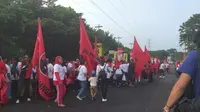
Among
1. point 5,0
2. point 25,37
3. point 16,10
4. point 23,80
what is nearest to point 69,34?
point 25,37

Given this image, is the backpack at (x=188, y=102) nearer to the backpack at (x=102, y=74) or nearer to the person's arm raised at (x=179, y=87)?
the person's arm raised at (x=179, y=87)

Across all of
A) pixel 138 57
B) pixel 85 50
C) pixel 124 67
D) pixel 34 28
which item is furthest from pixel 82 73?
pixel 34 28

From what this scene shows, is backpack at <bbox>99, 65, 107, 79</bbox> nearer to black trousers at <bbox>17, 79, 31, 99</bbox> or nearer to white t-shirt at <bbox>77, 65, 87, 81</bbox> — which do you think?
white t-shirt at <bbox>77, 65, 87, 81</bbox>

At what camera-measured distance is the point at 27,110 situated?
922 cm

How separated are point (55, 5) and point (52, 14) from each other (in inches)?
91.8

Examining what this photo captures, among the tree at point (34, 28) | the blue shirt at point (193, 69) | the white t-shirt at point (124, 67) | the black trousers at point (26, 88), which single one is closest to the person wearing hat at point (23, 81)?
the black trousers at point (26, 88)

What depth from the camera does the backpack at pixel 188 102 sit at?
7.74 ft

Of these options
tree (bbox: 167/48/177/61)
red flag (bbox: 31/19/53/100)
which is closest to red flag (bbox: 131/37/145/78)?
red flag (bbox: 31/19/53/100)

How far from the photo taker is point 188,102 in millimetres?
2512

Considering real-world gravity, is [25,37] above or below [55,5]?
below

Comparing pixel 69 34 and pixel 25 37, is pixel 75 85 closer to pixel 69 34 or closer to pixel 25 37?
pixel 25 37

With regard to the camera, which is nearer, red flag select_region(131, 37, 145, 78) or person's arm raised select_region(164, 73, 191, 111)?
person's arm raised select_region(164, 73, 191, 111)

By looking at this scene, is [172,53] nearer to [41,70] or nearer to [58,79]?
[41,70]

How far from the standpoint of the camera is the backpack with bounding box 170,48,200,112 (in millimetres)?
2360
